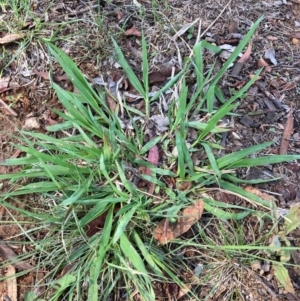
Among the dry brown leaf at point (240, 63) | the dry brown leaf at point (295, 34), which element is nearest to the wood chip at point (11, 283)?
the dry brown leaf at point (240, 63)

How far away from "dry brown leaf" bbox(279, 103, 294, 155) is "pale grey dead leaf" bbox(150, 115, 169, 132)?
48cm

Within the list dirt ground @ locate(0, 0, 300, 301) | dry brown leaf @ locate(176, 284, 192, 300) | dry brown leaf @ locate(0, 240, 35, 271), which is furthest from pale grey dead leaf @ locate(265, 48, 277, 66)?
dry brown leaf @ locate(0, 240, 35, 271)

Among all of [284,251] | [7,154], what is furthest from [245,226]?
[7,154]

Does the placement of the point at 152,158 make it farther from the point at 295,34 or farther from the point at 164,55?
the point at 295,34

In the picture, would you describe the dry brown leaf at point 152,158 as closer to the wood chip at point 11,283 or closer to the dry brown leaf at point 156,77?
the dry brown leaf at point 156,77

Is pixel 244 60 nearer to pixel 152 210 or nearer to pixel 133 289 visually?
pixel 152 210

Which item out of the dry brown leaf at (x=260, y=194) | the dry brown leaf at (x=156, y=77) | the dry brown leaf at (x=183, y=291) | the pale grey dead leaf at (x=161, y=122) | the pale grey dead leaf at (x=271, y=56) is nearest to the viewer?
the dry brown leaf at (x=183, y=291)

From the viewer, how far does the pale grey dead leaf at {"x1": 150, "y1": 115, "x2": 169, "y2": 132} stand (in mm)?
1910

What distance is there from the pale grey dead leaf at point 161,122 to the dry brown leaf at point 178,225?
34cm

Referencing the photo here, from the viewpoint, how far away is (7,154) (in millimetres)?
1930

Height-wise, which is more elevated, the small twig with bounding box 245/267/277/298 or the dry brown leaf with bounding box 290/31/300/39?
the dry brown leaf with bounding box 290/31/300/39

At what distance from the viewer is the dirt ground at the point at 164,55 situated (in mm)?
1958

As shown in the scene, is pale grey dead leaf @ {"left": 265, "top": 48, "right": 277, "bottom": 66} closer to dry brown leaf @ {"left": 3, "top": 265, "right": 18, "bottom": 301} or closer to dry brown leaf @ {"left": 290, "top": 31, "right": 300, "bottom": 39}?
dry brown leaf @ {"left": 290, "top": 31, "right": 300, "bottom": 39}

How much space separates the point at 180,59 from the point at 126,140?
47 cm
